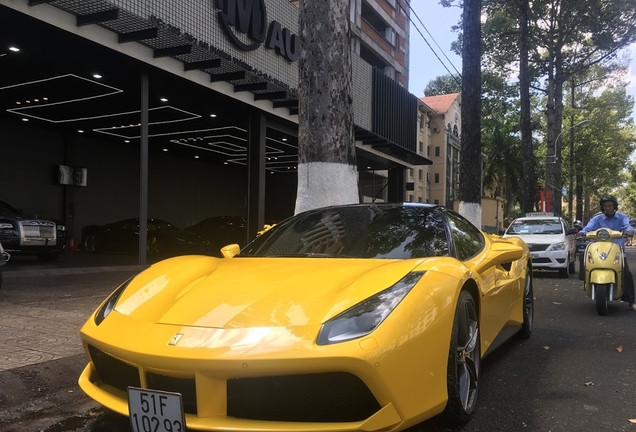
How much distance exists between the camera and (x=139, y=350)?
2361mm

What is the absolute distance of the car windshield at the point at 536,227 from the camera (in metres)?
13.1

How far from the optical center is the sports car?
2.22 metres

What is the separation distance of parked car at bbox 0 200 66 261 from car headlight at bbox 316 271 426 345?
9.46 m

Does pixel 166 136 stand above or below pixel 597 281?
above

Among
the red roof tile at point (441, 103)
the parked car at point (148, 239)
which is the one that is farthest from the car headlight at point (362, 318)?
the red roof tile at point (441, 103)

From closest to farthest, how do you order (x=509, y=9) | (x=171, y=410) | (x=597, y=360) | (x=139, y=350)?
(x=171, y=410) → (x=139, y=350) → (x=597, y=360) → (x=509, y=9)

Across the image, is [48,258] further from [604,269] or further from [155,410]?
[155,410]

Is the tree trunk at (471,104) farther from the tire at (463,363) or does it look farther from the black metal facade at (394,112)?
the tire at (463,363)

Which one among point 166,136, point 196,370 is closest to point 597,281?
point 196,370

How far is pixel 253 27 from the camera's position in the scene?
39.1 ft

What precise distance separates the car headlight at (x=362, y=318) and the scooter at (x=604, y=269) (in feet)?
17.0

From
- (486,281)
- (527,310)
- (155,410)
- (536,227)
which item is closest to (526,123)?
(536,227)

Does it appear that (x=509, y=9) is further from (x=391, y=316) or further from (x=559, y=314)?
(x=391, y=316)

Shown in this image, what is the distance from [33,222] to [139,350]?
9508 mm
